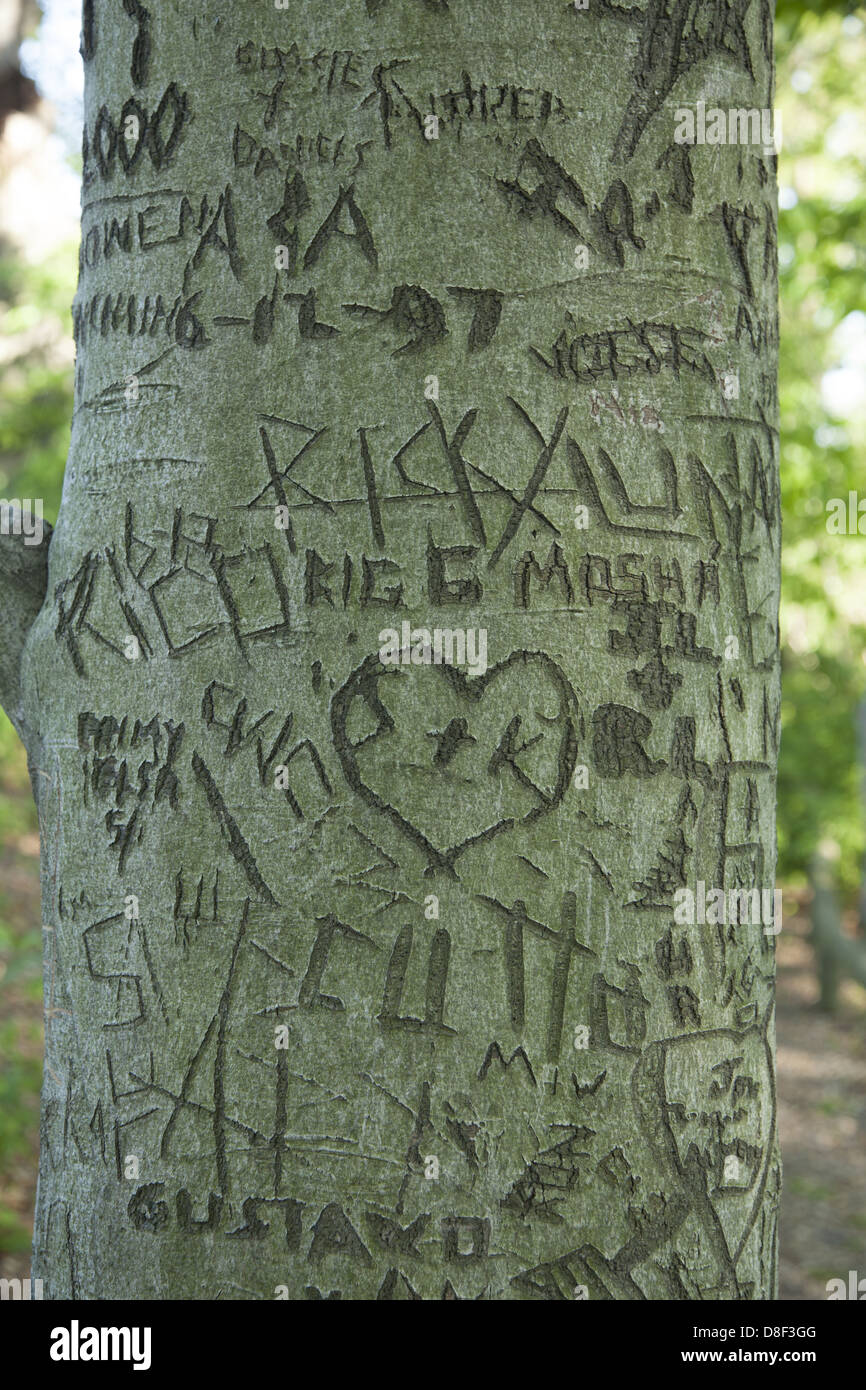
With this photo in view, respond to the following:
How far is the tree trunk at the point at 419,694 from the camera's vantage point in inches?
47.5

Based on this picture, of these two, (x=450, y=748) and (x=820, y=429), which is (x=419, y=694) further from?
(x=820, y=429)

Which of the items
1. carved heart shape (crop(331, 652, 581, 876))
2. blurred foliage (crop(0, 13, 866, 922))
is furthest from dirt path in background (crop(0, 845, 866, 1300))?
carved heart shape (crop(331, 652, 581, 876))

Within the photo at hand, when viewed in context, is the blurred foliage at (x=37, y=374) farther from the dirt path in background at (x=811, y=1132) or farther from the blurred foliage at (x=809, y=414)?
the dirt path in background at (x=811, y=1132)

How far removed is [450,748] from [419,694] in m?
0.06

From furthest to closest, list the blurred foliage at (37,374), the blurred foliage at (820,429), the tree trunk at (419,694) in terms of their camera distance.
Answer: the blurred foliage at (37,374), the blurred foliage at (820,429), the tree trunk at (419,694)

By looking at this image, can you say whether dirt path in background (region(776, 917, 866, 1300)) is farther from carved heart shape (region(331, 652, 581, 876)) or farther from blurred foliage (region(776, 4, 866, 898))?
carved heart shape (region(331, 652, 581, 876))

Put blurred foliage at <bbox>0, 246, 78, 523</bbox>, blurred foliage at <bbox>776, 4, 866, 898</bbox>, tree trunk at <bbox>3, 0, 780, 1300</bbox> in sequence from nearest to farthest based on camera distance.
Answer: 1. tree trunk at <bbox>3, 0, 780, 1300</bbox>
2. blurred foliage at <bbox>776, 4, 866, 898</bbox>
3. blurred foliage at <bbox>0, 246, 78, 523</bbox>

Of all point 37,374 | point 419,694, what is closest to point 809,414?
point 37,374

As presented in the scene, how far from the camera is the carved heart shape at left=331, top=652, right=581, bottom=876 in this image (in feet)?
3.97

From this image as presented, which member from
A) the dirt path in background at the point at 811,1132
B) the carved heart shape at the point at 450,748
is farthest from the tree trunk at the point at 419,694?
the dirt path in background at the point at 811,1132

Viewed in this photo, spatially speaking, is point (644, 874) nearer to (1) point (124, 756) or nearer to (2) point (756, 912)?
(2) point (756, 912)

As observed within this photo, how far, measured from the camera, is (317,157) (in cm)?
127
